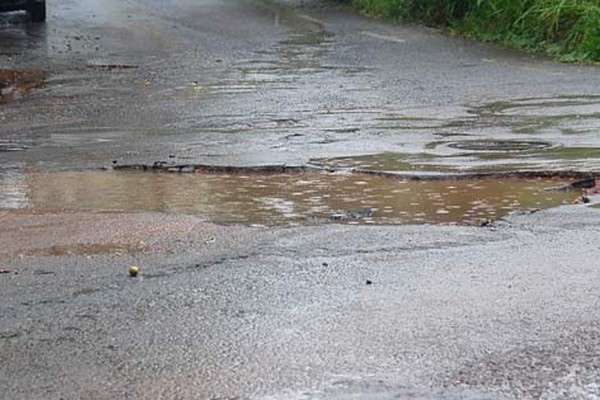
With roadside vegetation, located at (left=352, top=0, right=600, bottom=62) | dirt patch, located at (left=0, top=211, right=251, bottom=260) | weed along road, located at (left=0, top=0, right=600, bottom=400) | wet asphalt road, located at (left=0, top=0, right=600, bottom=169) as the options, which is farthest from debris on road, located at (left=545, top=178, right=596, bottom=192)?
roadside vegetation, located at (left=352, top=0, right=600, bottom=62)

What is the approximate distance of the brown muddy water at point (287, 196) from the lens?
284 inches

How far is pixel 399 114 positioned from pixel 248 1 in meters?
16.1

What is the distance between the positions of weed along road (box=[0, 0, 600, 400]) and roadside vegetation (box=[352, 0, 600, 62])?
4.63ft

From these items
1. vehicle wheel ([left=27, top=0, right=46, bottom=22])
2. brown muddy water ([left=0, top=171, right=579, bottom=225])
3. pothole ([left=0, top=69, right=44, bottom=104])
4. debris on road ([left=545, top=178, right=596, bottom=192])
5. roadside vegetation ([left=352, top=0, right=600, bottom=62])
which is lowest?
vehicle wheel ([left=27, top=0, right=46, bottom=22])

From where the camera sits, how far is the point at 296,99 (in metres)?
12.9

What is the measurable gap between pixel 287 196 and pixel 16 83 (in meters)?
8.29

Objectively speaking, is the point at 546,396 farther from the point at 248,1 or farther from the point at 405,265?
the point at 248,1

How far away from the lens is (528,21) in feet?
57.8

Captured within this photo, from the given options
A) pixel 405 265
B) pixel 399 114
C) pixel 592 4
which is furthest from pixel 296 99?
pixel 405 265

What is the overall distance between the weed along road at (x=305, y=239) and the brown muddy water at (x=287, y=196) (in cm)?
3

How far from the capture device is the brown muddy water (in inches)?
284

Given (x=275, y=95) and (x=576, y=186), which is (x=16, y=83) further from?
(x=576, y=186)

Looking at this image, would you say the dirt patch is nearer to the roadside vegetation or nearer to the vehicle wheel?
the roadside vegetation

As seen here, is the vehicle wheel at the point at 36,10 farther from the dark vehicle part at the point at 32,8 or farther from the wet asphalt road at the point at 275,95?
the wet asphalt road at the point at 275,95
